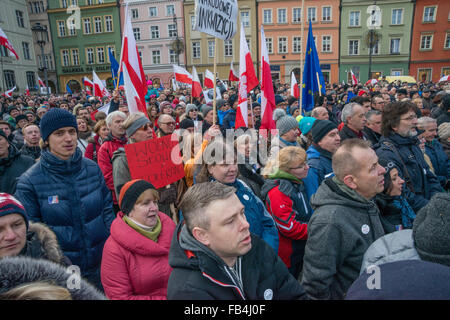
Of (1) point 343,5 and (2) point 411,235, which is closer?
(2) point 411,235

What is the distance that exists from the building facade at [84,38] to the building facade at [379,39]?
93.9 ft

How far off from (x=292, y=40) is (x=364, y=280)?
38548 millimetres

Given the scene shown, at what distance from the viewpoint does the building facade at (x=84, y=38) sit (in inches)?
1539

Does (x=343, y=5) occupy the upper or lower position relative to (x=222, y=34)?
upper

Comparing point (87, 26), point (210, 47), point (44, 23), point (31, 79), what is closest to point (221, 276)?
point (210, 47)

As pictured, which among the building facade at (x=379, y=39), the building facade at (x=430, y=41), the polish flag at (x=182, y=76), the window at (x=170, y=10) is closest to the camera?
the polish flag at (x=182, y=76)

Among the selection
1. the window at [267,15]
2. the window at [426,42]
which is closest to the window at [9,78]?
the window at [267,15]

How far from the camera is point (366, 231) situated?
6.62 feet

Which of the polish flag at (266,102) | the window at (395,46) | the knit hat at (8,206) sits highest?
the window at (395,46)

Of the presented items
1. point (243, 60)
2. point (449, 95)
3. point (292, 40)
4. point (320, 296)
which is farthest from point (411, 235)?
point (292, 40)

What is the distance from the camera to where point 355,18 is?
114 ft

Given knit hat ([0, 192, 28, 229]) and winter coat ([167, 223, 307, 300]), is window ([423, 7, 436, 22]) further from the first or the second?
knit hat ([0, 192, 28, 229])

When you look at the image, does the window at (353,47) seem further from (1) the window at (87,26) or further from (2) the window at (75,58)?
(2) the window at (75,58)

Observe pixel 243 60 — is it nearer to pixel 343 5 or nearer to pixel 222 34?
pixel 222 34
